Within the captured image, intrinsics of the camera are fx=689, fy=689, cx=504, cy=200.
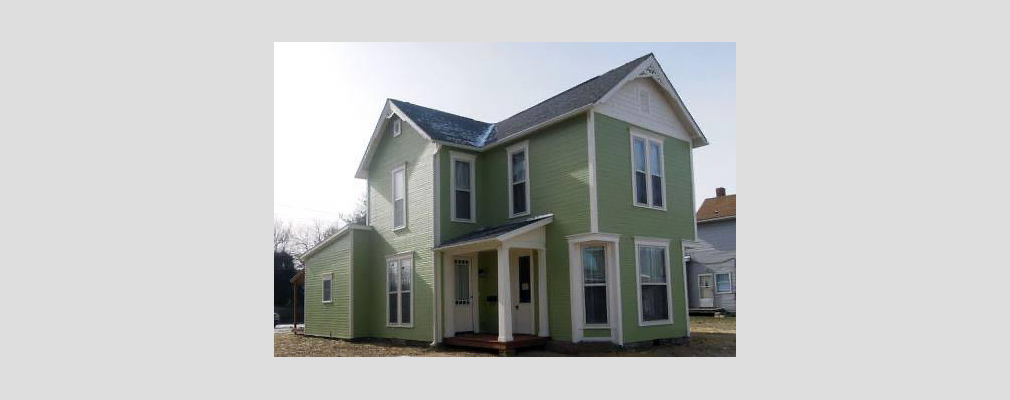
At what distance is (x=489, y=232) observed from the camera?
15602 millimetres

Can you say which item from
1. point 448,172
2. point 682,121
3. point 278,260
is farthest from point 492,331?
point 278,260

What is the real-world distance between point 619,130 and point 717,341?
6012mm

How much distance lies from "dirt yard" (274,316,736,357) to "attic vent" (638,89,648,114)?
5.38 meters

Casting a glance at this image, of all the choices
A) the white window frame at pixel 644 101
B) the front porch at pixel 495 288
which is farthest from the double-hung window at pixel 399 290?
the white window frame at pixel 644 101

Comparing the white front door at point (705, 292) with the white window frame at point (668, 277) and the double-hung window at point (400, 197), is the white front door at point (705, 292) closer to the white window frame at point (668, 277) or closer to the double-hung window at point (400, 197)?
the white window frame at point (668, 277)

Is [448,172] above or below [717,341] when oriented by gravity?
above

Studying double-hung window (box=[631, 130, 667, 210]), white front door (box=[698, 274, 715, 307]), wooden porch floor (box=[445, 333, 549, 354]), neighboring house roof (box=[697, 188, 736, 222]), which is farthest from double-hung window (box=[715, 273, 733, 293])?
wooden porch floor (box=[445, 333, 549, 354])

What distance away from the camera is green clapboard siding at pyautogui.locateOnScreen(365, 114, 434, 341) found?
16797 millimetres

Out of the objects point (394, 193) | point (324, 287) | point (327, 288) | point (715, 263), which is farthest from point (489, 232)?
point (715, 263)

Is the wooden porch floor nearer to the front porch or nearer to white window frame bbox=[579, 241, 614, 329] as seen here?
the front porch

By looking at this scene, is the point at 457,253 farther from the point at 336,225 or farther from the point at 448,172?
the point at 336,225

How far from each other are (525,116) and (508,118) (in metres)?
1.50

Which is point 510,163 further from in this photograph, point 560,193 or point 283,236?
point 283,236

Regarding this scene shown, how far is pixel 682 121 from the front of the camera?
55.8 ft
